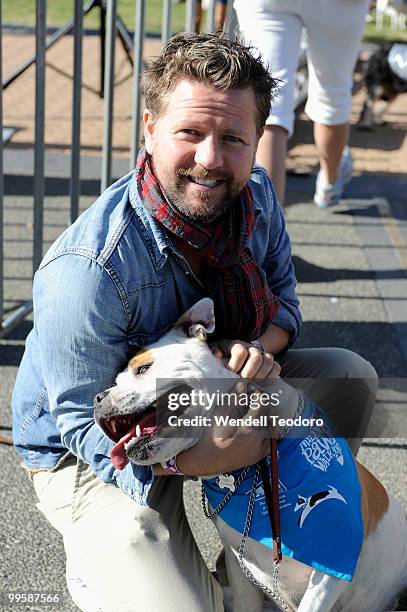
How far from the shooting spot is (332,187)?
619 centimetres

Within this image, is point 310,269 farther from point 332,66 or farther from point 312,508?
point 312,508

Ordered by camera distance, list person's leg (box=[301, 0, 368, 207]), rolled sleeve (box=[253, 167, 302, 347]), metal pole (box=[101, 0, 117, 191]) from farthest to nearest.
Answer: person's leg (box=[301, 0, 368, 207])
metal pole (box=[101, 0, 117, 191])
rolled sleeve (box=[253, 167, 302, 347])

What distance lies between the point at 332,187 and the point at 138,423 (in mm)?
4228

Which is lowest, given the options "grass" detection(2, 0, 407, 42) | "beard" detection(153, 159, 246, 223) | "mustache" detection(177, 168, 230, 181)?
"grass" detection(2, 0, 407, 42)

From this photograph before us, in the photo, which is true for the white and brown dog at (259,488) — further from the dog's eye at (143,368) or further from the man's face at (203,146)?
the man's face at (203,146)

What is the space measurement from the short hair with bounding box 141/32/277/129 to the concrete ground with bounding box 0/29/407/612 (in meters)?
1.31

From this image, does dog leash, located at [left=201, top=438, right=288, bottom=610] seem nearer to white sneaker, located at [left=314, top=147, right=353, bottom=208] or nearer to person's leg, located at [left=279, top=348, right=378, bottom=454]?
person's leg, located at [left=279, top=348, right=378, bottom=454]

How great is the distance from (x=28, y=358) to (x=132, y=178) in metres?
0.64

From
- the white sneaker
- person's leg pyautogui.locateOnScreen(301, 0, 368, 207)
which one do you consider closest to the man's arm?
person's leg pyautogui.locateOnScreen(301, 0, 368, 207)

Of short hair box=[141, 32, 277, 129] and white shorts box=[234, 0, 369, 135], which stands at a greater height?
short hair box=[141, 32, 277, 129]

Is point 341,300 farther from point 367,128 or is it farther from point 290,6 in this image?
point 367,128

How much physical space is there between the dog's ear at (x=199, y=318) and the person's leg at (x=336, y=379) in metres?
0.69

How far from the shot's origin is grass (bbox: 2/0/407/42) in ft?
47.9

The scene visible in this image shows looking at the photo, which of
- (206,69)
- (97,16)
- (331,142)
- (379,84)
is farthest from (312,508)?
(97,16)
